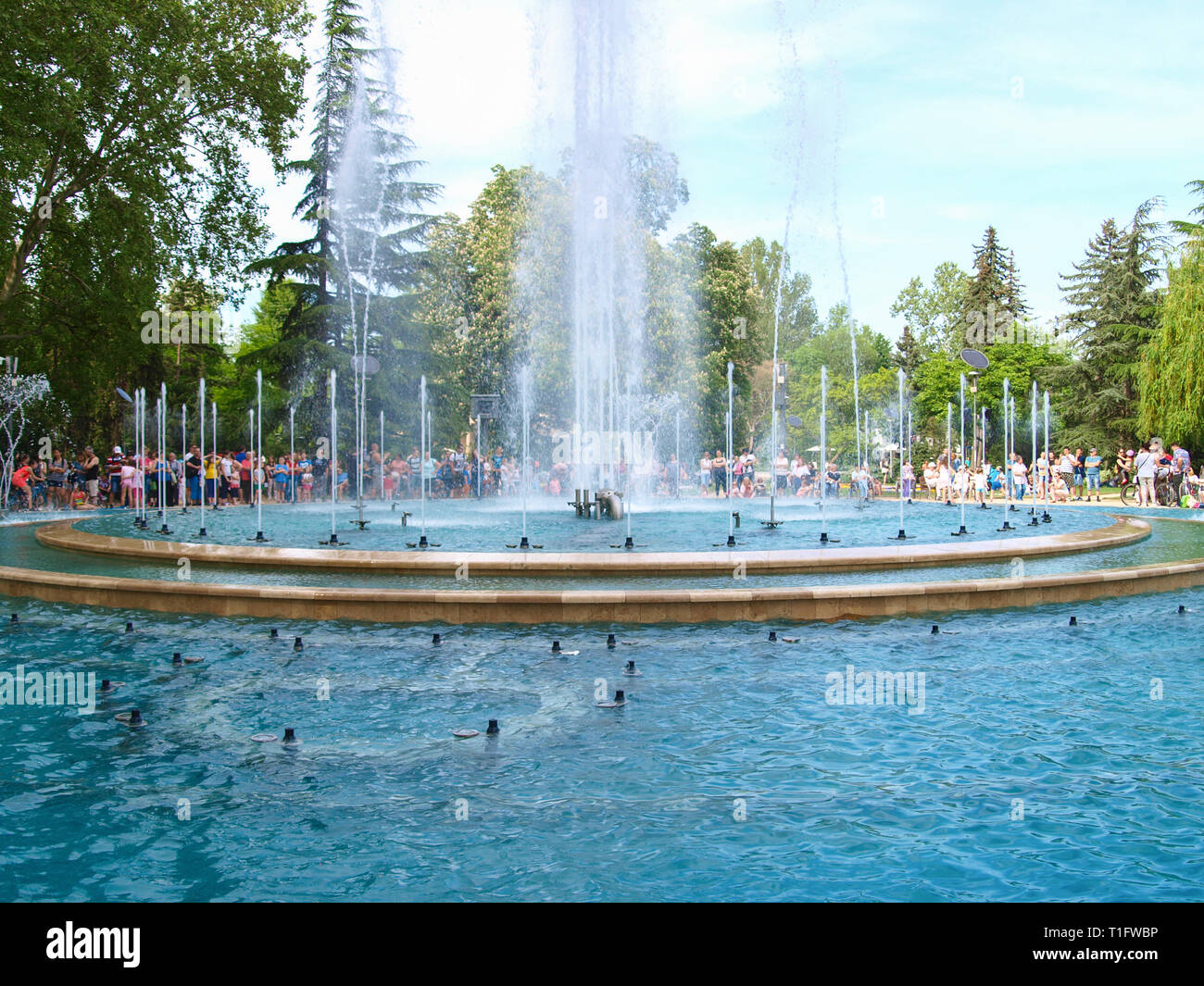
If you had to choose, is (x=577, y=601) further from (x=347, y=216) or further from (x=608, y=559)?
(x=347, y=216)

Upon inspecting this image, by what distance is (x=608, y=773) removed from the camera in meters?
6.03

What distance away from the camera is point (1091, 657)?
918 centimetres

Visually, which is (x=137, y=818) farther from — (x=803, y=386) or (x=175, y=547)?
(x=803, y=386)

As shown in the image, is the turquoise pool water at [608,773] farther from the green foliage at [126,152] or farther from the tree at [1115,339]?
the tree at [1115,339]

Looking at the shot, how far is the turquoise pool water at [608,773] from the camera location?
15.2 feet

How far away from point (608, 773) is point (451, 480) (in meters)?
29.5

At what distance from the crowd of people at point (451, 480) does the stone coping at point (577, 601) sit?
46.5 feet

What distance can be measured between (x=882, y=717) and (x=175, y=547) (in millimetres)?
11041

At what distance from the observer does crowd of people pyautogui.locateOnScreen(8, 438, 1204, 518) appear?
29312mm

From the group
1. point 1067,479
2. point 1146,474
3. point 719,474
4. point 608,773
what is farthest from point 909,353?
point 608,773

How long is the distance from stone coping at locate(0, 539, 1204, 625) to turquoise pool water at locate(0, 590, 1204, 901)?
52 cm

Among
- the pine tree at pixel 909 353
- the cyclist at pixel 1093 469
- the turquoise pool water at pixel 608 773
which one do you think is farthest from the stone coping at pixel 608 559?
the pine tree at pixel 909 353

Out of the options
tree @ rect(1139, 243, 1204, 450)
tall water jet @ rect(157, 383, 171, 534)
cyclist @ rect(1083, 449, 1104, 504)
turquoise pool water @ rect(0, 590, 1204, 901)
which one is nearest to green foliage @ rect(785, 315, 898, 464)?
tree @ rect(1139, 243, 1204, 450)
